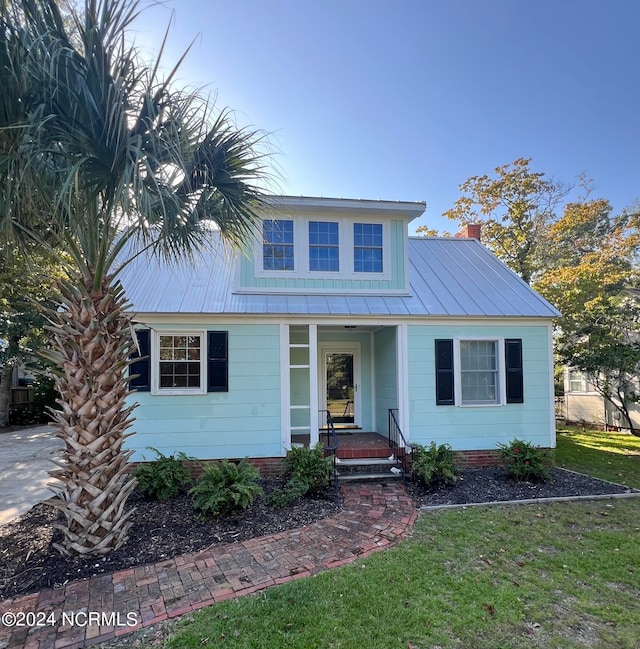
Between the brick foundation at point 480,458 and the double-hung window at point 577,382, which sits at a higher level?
the double-hung window at point 577,382

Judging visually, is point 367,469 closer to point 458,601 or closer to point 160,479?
point 160,479

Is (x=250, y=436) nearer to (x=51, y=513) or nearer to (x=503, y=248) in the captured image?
(x=51, y=513)

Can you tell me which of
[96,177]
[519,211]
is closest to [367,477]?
[96,177]

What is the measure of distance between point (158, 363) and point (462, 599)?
5.87 metres

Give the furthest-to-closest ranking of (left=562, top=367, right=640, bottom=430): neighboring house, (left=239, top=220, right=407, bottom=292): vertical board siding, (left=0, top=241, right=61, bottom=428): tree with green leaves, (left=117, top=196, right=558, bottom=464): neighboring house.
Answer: (left=562, top=367, right=640, bottom=430): neighboring house, (left=0, top=241, right=61, bottom=428): tree with green leaves, (left=239, top=220, right=407, bottom=292): vertical board siding, (left=117, top=196, right=558, bottom=464): neighboring house

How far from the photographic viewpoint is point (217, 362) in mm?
7215

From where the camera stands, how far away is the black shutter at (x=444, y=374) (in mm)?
7711

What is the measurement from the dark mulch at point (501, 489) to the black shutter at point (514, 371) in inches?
61.0

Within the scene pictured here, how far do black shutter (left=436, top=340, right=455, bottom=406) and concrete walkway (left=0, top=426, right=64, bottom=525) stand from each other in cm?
625

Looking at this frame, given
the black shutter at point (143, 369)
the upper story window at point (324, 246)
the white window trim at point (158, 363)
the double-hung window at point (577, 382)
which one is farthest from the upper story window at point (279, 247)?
the double-hung window at point (577, 382)

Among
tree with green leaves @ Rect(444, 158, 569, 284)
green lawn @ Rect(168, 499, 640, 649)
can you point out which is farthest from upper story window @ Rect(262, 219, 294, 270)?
tree with green leaves @ Rect(444, 158, 569, 284)

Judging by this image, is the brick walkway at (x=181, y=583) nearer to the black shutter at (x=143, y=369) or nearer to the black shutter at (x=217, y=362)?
the black shutter at (x=217, y=362)

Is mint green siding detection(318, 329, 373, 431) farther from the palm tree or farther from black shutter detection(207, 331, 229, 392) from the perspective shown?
the palm tree

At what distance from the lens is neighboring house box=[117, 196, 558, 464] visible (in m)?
7.18
